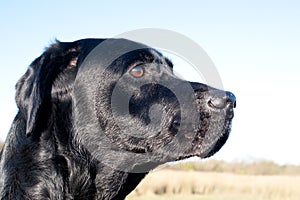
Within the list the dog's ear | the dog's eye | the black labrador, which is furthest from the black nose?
the dog's ear

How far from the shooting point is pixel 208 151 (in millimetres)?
3893

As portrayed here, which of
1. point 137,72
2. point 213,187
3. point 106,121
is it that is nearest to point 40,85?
point 106,121

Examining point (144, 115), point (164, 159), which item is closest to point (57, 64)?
point (144, 115)

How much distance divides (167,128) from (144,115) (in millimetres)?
190

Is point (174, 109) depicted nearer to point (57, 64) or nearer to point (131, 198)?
point (57, 64)

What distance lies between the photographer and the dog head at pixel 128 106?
3.80 meters

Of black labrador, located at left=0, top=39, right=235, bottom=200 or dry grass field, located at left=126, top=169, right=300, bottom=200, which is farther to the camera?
dry grass field, located at left=126, top=169, right=300, bottom=200

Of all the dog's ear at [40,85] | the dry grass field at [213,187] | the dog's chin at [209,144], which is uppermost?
the dog's ear at [40,85]

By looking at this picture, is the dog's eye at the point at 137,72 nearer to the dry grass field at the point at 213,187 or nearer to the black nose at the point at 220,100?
the black nose at the point at 220,100

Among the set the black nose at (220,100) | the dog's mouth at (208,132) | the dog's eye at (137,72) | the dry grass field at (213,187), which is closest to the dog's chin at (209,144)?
the dog's mouth at (208,132)

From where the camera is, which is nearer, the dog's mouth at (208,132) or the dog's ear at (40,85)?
the dog's ear at (40,85)

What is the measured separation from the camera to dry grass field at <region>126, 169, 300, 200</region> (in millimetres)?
16547

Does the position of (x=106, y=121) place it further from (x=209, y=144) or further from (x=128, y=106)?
(x=209, y=144)

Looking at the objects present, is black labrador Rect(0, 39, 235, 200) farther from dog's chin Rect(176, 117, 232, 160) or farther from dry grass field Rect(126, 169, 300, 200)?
dry grass field Rect(126, 169, 300, 200)
